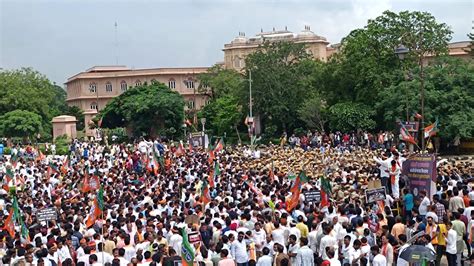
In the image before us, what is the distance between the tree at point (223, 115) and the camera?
60969mm

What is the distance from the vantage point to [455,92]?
1485 inches

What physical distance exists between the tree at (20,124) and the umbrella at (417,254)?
55295 millimetres

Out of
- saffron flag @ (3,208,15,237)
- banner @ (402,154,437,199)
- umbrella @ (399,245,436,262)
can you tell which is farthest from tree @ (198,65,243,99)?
umbrella @ (399,245,436,262)

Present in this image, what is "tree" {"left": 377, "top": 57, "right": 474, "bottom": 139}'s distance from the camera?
36.9 metres

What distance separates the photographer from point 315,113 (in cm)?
5016

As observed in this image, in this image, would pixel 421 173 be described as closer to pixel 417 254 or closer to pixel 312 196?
pixel 312 196

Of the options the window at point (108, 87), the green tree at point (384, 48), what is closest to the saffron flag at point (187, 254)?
the green tree at point (384, 48)

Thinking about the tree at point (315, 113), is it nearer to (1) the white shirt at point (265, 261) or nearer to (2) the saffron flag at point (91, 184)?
(2) the saffron flag at point (91, 184)

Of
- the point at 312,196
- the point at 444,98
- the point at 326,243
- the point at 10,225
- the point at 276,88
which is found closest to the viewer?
the point at 326,243

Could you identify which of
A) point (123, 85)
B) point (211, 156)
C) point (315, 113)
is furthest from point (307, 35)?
point (211, 156)

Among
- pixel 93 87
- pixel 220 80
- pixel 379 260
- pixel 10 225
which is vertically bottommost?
pixel 379 260

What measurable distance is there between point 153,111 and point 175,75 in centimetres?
3302

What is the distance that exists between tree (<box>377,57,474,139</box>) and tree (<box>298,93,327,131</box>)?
9292mm

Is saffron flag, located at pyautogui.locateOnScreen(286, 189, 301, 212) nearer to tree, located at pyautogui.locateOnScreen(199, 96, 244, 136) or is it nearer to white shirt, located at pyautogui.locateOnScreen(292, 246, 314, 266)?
white shirt, located at pyautogui.locateOnScreen(292, 246, 314, 266)
